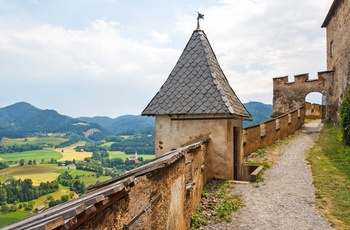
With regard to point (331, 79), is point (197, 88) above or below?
below

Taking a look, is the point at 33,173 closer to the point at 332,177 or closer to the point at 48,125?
the point at 332,177

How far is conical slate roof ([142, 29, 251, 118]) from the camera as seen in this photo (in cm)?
970

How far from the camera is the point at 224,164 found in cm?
1001

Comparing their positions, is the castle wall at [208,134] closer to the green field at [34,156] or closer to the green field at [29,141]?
the green field at [34,156]

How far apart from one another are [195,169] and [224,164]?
2.15m

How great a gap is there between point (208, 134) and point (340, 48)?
20.7 m

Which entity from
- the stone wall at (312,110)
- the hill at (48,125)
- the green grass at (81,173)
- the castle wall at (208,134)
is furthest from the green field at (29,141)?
the castle wall at (208,134)

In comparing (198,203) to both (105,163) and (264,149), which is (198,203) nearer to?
(264,149)

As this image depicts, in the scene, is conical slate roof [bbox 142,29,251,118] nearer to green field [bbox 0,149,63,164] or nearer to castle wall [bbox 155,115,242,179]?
castle wall [bbox 155,115,242,179]

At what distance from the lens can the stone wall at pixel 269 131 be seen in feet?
54.6

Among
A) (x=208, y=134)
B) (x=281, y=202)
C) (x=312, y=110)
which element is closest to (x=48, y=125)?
(x=312, y=110)

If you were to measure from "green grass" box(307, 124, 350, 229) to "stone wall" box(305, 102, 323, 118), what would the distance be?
14897 millimetres

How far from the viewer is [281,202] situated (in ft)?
29.3

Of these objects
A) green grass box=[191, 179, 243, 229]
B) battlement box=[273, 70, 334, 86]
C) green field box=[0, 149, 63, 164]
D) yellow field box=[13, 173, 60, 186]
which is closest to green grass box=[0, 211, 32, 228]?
Result: yellow field box=[13, 173, 60, 186]
